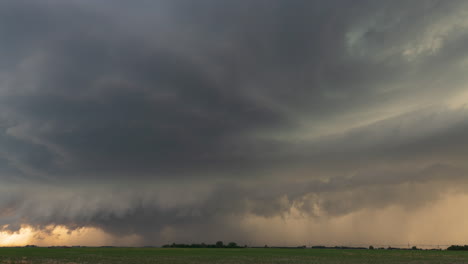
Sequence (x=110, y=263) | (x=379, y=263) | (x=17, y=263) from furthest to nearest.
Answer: (x=379, y=263)
(x=110, y=263)
(x=17, y=263)

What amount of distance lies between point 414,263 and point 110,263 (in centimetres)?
7577

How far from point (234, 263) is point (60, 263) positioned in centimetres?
4072

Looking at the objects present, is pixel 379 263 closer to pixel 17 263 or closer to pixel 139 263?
pixel 139 263

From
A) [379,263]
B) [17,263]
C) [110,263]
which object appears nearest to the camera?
[17,263]

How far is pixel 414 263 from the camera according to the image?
270 feet

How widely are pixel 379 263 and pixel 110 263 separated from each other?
66.7 metres

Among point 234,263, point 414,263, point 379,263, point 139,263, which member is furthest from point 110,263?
point 414,263

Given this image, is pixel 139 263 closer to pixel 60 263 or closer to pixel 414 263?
pixel 60 263

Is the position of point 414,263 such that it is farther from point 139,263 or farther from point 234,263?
point 139,263

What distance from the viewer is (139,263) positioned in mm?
79125

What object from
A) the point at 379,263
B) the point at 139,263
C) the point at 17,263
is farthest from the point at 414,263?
the point at 17,263

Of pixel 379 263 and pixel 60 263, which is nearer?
pixel 60 263

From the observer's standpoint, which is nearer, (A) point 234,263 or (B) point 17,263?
(B) point 17,263

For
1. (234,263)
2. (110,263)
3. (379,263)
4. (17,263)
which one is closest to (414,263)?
(379,263)
